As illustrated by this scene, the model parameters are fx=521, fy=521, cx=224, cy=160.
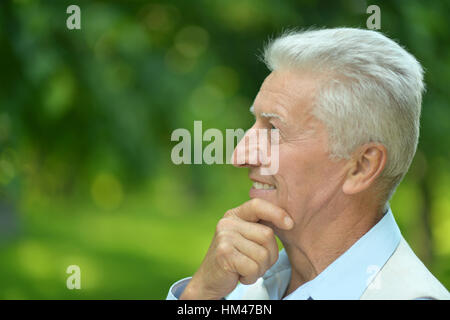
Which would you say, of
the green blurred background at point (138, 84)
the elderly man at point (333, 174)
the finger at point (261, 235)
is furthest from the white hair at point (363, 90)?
the green blurred background at point (138, 84)

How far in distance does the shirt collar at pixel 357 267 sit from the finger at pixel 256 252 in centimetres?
19

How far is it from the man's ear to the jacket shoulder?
237mm

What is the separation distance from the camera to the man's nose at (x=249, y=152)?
63.7 inches

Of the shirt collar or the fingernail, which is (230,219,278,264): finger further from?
the shirt collar

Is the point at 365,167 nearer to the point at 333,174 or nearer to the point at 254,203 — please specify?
the point at 333,174

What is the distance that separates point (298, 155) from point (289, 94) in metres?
0.19

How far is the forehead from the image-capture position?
157cm

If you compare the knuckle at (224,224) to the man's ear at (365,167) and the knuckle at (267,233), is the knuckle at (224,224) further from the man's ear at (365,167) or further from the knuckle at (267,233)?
the man's ear at (365,167)

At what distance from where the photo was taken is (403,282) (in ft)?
4.83

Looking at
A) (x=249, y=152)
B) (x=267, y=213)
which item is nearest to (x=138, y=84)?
(x=249, y=152)

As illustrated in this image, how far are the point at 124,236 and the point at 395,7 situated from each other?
16.6ft

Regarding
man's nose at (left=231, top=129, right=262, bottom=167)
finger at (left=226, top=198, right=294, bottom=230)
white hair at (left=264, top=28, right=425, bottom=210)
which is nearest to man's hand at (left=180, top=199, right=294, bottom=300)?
finger at (left=226, top=198, right=294, bottom=230)

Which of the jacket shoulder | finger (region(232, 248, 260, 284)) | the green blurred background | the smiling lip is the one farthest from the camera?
the green blurred background

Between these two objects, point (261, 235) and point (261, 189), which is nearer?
point (261, 235)
